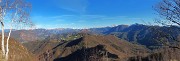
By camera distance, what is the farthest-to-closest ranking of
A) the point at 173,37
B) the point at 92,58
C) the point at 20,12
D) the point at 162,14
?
the point at 92,58
the point at 20,12
the point at 162,14
the point at 173,37

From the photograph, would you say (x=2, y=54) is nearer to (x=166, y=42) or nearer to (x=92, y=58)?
(x=166, y=42)

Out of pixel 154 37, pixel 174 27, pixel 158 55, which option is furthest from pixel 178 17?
pixel 158 55

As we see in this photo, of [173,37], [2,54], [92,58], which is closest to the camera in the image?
[173,37]

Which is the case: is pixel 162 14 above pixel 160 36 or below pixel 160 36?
above

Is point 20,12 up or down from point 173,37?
up

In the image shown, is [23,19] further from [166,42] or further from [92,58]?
[92,58]

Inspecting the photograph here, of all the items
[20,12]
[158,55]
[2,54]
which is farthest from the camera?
[158,55]

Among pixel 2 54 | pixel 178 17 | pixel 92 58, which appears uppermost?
pixel 178 17

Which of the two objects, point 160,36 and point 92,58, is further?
point 92,58

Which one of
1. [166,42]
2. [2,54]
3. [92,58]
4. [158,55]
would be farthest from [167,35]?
[158,55]
